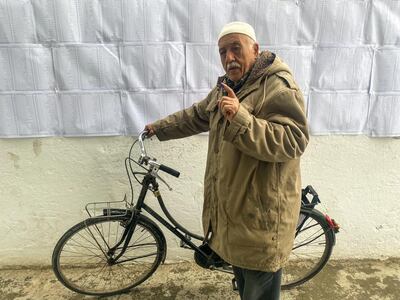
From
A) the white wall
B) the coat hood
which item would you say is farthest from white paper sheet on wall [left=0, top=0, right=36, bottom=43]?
the coat hood

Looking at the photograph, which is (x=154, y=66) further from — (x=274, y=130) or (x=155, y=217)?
(x=274, y=130)

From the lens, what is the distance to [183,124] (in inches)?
106

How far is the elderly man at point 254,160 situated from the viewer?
1805 millimetres

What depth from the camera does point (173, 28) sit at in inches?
113

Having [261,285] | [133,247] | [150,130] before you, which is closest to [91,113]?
[150,130]

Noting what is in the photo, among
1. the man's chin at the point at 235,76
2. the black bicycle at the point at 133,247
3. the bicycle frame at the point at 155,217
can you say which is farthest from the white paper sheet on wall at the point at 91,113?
the man's chin at the point at 235,76

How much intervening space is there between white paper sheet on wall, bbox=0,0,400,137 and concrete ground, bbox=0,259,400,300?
4.57ft

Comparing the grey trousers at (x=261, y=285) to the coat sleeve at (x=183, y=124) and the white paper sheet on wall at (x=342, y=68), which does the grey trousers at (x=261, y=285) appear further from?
the white paper sheet on wall at (x=342, y=68)

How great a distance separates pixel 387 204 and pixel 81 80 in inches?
120

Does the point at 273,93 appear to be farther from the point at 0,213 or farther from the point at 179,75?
the point at 0,213

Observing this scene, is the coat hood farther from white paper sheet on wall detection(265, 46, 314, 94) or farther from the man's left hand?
white paper sheet on wall detection(265, 46, 314, 94)

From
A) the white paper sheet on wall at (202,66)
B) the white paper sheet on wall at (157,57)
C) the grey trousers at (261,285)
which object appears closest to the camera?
the grey trousers at (261,285)

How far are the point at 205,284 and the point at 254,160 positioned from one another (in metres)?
1.74

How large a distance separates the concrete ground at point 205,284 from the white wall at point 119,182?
185 mm
